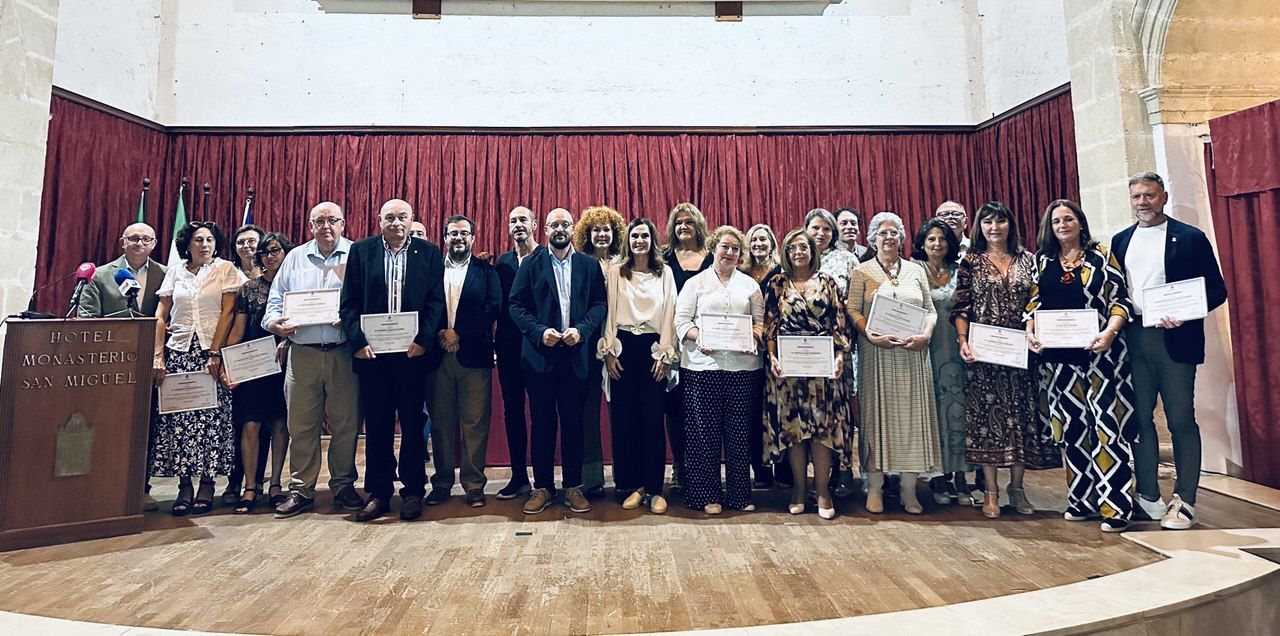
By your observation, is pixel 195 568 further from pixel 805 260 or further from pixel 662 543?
pixel 805 260

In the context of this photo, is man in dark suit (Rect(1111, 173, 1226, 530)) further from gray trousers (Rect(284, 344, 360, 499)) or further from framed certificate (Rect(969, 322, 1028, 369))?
gray trousers (Rect(284, 344, 360, 499))

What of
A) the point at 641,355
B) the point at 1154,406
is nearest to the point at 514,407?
the point at 641,355

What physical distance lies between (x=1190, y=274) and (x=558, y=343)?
2662mm

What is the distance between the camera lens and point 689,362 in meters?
3.00

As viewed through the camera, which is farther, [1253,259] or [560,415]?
[1253,259]

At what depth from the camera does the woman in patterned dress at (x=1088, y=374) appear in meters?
2.66

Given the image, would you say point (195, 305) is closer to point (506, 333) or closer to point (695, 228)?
point (506, 333)

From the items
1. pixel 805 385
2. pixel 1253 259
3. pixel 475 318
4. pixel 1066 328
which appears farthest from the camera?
pixel 1253 259

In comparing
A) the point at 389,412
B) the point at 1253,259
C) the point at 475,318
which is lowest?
the point at 389,412

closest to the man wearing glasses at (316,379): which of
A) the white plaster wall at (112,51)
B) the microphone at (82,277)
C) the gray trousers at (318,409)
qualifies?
the gray trousers at (318,409)

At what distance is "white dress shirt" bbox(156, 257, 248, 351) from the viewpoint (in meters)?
3.05

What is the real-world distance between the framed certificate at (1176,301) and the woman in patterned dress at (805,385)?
3.89 ft

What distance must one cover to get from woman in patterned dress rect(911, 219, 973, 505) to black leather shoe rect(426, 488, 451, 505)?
7.82 ft

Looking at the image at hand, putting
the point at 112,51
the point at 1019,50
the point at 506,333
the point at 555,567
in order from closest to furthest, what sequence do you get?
the point at 555,567 < the point at 506,333 < the point at 112,51 < the point at 1019,50
